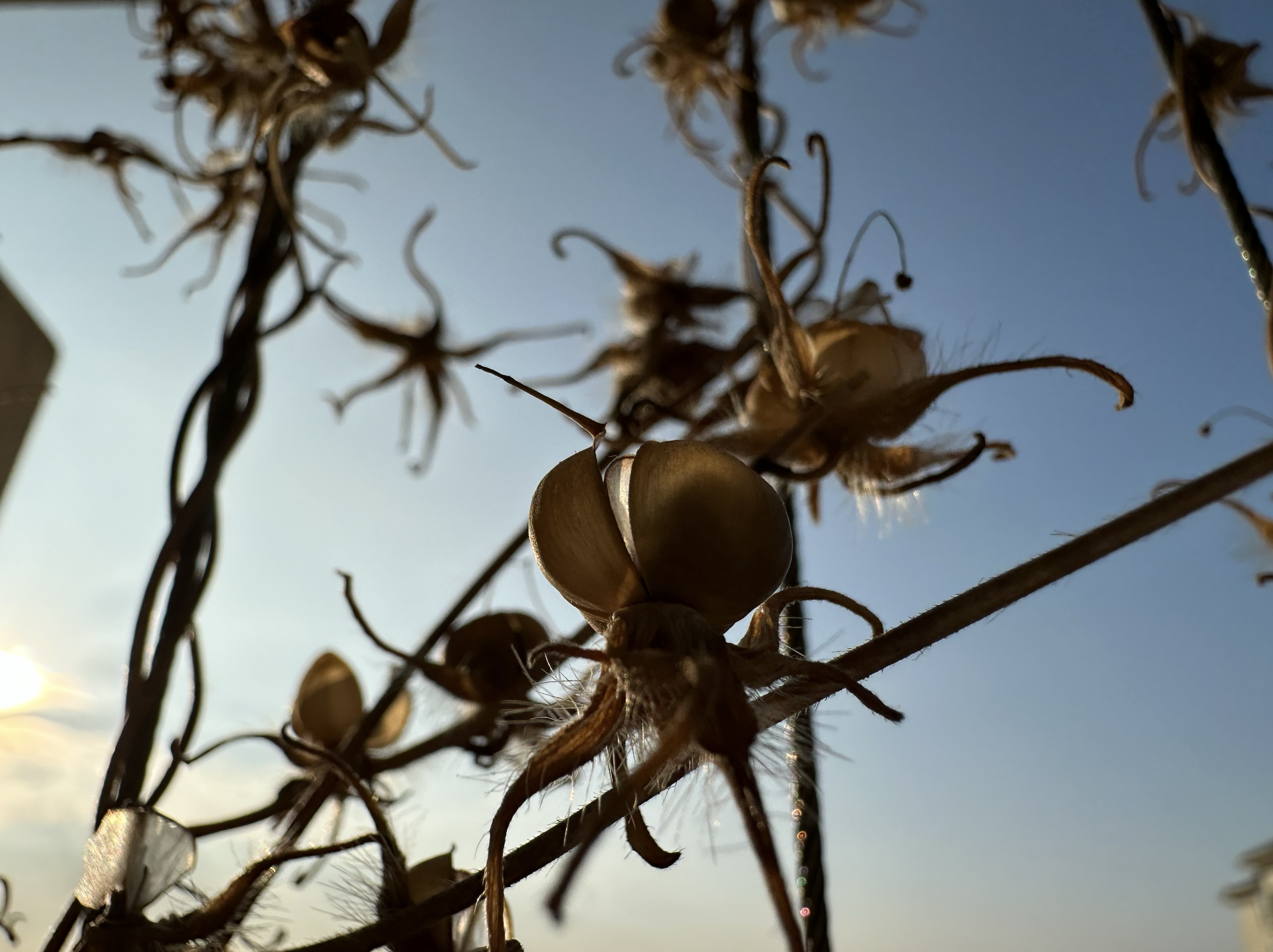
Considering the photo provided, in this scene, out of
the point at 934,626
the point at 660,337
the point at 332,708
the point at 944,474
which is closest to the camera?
the point at 934,626

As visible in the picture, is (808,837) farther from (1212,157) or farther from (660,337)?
(660,337)

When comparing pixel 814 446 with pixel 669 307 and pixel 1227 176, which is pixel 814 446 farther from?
pixel 669 307

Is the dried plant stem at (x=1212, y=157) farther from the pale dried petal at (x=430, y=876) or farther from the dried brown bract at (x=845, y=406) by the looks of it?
Result: the pale dried petal at (x=430, y=876)

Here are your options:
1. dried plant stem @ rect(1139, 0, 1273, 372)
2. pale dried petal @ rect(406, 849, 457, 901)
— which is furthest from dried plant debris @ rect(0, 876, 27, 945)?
dried plant stem @ rect(1139, 0, 1273, 372)

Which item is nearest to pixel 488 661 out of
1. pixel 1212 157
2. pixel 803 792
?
pixel 803 792

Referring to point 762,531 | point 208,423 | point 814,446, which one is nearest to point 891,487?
point 814,446

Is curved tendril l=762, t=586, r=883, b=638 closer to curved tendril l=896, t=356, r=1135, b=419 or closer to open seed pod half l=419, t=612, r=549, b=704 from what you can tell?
curved tendril l=896, t=356, r=1135, b=419

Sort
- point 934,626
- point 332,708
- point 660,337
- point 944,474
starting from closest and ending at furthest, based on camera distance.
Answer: point 934,626
point 944,474
point 332,708
point 660,337
